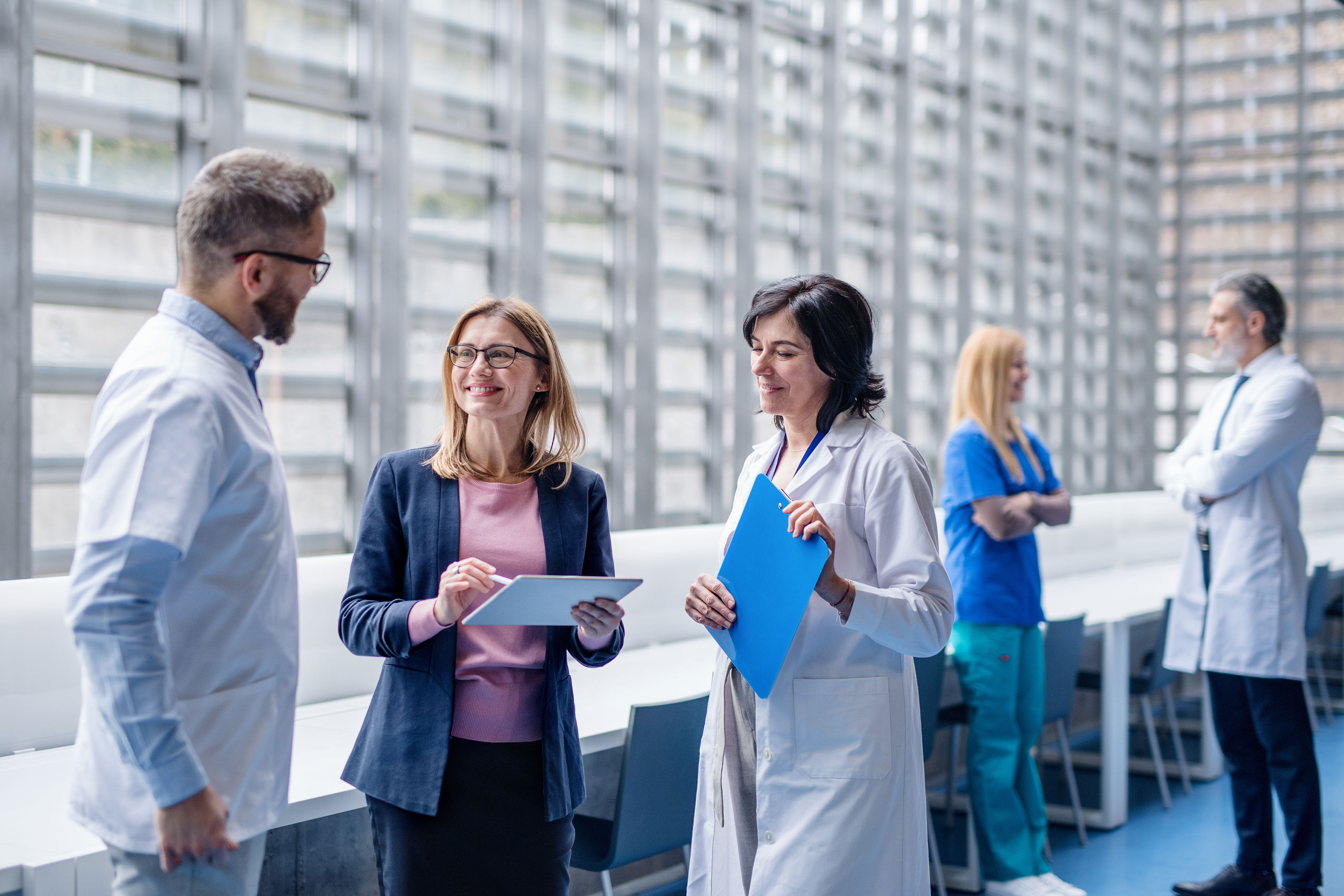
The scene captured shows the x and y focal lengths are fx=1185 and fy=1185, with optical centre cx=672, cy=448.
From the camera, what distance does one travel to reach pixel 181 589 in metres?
1.49

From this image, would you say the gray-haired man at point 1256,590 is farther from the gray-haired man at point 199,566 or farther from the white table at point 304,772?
the gray-haired man at point 199,566

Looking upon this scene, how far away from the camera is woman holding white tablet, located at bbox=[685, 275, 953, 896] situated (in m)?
2.11

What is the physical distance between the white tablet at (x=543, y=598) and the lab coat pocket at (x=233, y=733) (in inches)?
14.1

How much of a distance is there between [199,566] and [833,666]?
1156 millimetres

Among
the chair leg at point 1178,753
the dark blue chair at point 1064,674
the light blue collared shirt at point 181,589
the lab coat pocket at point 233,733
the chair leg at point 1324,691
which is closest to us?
the light blue collared shirt at point 181,589

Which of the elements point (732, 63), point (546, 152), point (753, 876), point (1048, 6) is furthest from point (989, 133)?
point (753, 876)

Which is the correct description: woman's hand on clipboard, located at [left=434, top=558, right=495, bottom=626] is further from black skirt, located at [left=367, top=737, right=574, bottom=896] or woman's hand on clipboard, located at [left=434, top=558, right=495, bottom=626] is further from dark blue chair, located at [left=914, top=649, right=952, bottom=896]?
dark blue chair, located at [left=914, top=649, right=952, bottom=896]

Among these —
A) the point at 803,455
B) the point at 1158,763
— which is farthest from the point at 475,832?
the point at 1158,763

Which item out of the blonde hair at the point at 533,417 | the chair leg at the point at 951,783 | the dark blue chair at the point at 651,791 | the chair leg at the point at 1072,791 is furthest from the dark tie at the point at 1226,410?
the blonde hair at the point at 533,417

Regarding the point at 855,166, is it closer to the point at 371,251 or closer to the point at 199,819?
the point at 371,251

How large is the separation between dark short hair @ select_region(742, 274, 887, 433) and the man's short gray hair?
3.08 ft

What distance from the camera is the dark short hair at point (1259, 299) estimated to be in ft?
13.0

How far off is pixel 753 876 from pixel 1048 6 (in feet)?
31.3

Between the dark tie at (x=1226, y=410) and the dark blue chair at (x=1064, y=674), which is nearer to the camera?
the dark tie at (x=1226, y=410)
